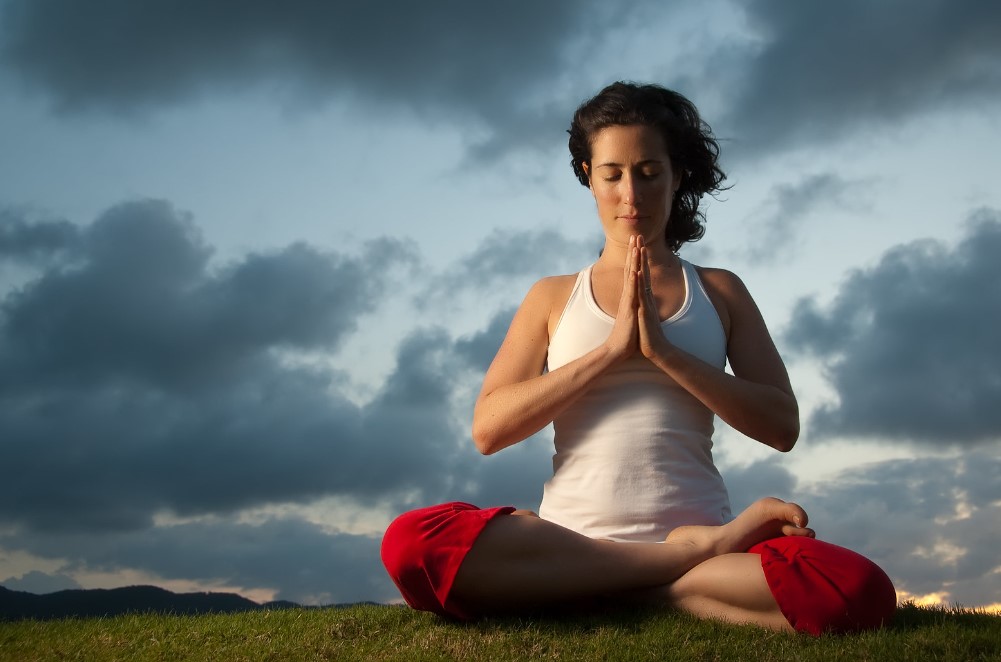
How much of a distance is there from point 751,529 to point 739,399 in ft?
2.00

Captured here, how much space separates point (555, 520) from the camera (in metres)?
5.10

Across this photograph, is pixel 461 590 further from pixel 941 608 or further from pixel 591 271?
pixel 941 608

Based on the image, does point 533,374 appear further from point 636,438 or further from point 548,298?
point 636,438

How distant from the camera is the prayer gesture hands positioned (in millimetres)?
4824

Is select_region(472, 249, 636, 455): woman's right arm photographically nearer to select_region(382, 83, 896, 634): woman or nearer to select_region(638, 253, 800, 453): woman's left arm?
select_region(382, 83, 896, 634): woman

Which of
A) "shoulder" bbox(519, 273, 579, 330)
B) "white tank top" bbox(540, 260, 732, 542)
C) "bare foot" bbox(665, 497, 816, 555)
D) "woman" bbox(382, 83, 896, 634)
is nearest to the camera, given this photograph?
"woman" bbox(382, 83, 896, 634)

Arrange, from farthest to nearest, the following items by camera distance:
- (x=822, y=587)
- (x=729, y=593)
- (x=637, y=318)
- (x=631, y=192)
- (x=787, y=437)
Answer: (x=631, y=192)
(x=787, y=437)
(x=637, y=318)
(x=729, y=593)
(x=822, y=587)

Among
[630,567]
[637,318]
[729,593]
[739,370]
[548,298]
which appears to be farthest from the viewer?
[548,298]

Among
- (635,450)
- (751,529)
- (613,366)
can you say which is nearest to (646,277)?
(613,366)

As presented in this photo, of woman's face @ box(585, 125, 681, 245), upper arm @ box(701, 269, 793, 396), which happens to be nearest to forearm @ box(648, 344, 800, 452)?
upper arm @ box(701, 269, 793, 396)

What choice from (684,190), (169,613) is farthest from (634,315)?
(169,613)

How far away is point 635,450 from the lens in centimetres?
493

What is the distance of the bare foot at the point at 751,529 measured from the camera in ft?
15.7

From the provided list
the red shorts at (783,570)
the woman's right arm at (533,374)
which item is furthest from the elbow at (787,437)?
the woman's right arm at (533,374)
